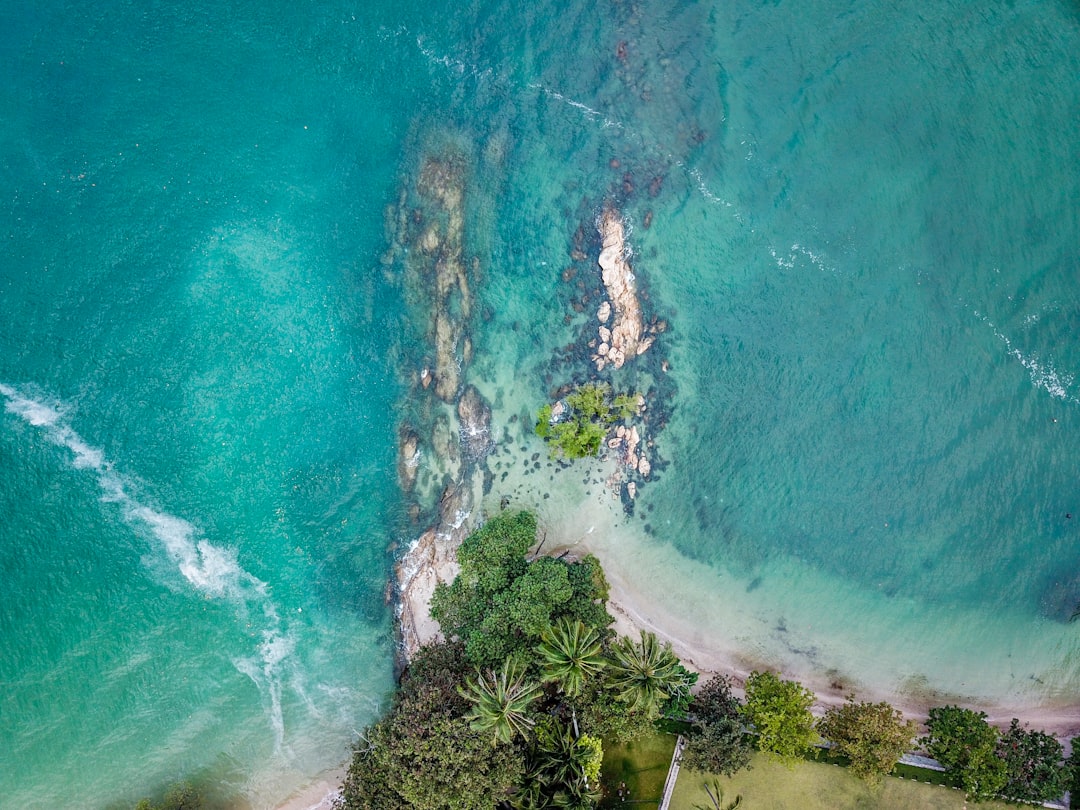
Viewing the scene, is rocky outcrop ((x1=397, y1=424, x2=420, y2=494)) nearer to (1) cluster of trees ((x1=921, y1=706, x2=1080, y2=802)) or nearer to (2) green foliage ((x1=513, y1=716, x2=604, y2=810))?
(2) green foliage ((x1=513, y1=716, x2=604, y2=810))

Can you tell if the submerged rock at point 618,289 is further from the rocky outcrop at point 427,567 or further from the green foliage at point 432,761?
the green foliage at point 432,761

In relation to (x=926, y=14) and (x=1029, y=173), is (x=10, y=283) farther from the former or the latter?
(x=1029, y=173)

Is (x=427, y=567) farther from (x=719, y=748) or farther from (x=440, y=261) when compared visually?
(x=719, y=748)

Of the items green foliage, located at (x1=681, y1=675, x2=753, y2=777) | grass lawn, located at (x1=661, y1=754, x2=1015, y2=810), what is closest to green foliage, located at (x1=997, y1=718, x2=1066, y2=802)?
grass lawn, located at (x1=661, y1=754, x2=1015, y2=810)

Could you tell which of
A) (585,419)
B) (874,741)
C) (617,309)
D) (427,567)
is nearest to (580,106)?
(617,309)

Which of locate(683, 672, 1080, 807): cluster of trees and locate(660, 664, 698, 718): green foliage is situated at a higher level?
locate(683, 672, 1080, 807): cluster of trees
